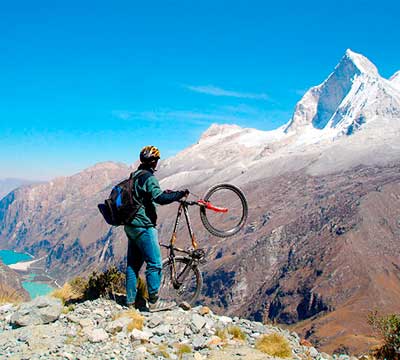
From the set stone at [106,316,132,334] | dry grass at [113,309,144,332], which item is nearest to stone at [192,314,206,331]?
dry grass at [113,309,144,332]

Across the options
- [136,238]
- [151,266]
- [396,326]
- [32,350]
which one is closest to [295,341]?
[396,326]

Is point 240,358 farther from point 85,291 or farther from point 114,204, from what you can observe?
point 85,291

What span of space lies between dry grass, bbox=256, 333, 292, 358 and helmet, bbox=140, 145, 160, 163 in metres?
5.04

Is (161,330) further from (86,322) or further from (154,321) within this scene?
(86,322)

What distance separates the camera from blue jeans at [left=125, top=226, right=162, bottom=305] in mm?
10852

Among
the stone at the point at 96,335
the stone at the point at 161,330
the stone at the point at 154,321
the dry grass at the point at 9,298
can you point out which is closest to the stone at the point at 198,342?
the stone at the point at 161,330

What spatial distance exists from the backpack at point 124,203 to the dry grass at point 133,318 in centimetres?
215

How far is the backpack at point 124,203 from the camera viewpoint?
35.0ft

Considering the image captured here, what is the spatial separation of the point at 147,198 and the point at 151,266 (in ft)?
5.81

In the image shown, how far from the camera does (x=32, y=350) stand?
8531mm

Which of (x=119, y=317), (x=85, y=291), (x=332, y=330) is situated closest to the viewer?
(x=119, y=317)

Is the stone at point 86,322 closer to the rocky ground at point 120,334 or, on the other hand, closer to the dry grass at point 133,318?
the rocky ground at point 120,334

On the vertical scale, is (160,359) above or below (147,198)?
below

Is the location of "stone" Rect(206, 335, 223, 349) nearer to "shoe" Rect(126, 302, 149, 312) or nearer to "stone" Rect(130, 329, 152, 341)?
"stone" Rect(130, 329, 152, 341)
